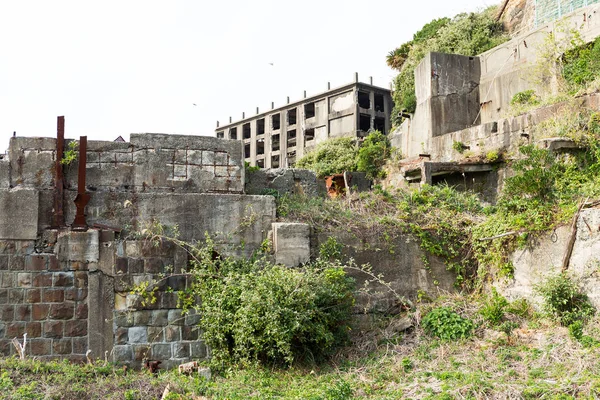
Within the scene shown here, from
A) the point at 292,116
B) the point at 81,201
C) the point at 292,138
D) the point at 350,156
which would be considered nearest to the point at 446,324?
the point at 81,201

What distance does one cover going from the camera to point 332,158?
83.7 ft

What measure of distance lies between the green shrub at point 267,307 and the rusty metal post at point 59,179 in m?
1.94

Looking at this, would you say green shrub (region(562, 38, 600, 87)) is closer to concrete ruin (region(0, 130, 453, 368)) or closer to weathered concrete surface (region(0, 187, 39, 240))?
concrete ruin (region(0, 130, 453, 368))

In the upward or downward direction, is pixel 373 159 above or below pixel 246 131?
below

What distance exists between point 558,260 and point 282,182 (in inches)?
173

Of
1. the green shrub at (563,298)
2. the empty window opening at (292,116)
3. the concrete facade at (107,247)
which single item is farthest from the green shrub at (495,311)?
the empty window opening at (292,116)

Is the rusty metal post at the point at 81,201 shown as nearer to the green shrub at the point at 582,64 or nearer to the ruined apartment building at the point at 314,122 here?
the green shrub at the point at 582,64

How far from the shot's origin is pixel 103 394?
564 centimetres

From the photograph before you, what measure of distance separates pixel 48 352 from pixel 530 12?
18.8 meters

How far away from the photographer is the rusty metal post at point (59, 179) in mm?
7359

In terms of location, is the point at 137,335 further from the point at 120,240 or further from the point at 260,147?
the point at 260,147

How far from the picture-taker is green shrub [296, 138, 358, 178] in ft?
78.6

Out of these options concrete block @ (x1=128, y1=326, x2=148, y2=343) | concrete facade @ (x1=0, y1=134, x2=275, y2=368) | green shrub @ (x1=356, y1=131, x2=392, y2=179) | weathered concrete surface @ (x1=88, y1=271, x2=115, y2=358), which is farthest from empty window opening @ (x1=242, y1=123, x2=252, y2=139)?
concrete block @ (x1=128, y1=326, x2=148, y2=343)

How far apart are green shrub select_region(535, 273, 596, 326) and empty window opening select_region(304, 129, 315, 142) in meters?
28.6
